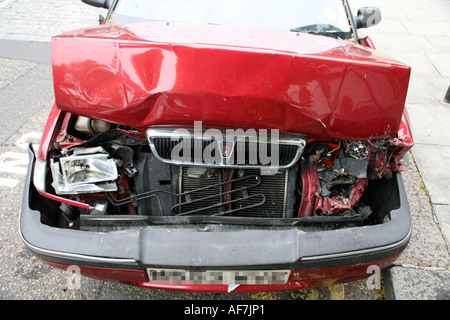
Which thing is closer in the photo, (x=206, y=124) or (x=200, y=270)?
(x=200, y=270)

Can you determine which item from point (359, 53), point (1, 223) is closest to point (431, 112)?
point (359, 53)

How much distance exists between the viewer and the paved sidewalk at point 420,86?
2424 millimetres

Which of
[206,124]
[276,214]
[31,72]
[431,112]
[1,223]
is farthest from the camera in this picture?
[31,72]

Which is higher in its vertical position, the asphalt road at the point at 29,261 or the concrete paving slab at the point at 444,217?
the concrete paving slab at the point at 444,217

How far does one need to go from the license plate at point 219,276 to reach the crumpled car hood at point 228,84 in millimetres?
754

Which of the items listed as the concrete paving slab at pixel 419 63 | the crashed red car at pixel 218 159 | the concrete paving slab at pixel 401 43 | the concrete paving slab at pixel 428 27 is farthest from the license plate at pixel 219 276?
the concrete paving slab at pixel 428 27

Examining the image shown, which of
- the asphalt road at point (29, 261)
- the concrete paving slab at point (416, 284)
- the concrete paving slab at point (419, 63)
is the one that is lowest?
the asphalt road at point (29, 261)

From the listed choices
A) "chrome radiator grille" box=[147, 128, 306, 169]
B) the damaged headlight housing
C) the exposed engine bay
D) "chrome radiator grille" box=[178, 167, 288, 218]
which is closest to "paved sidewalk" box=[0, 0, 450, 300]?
the exposed engine bay

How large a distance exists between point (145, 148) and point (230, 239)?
896 mm

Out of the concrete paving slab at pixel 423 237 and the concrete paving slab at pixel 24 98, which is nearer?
the concrete paving slab at pixel 423 237

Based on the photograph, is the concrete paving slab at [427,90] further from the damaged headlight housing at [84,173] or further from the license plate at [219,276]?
the damaged headlight housing at [84,173]

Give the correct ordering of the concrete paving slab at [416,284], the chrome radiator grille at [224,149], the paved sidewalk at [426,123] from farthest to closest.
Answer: the paved sidewalk at [426,123]
the concrete paving slab at [416,284]
the chrome radiator grille at [224,149]
